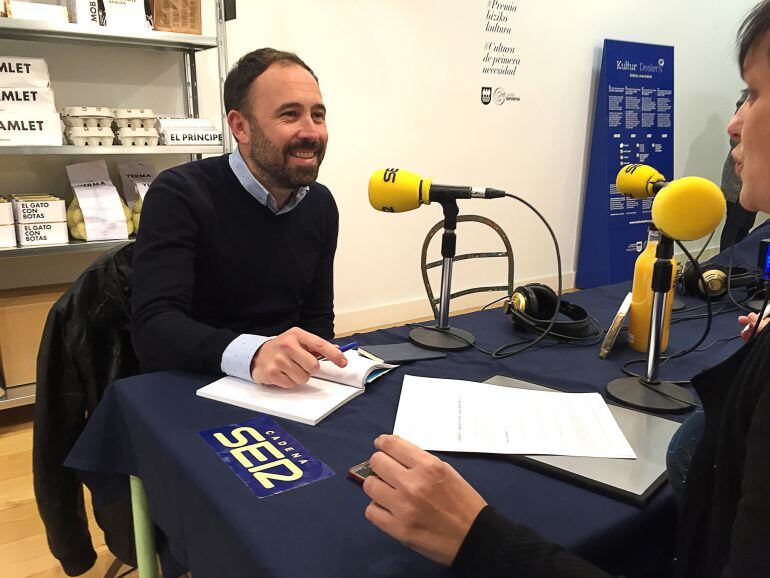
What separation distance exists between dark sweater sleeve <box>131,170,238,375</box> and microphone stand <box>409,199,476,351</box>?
0.42 meters

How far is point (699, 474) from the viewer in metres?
0.67

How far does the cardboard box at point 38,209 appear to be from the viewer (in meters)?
2.22

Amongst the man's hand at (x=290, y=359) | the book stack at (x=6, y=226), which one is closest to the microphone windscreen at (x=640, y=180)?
the man's hand at (x=290, y=359)

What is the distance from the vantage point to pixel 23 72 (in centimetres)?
215

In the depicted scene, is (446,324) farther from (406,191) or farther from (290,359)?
(290,359)

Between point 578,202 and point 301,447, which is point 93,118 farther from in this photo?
point 578,202

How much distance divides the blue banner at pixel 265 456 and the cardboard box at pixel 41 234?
1.76m

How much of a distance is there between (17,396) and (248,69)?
1.61 metres

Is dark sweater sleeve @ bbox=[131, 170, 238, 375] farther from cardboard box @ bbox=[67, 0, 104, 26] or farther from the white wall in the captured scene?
the white wall

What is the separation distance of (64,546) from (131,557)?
Answer: 0.49 feet

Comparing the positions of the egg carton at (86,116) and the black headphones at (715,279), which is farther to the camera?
the egg carton at (86,116)

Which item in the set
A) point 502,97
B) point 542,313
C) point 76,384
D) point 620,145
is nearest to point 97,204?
point 76,384

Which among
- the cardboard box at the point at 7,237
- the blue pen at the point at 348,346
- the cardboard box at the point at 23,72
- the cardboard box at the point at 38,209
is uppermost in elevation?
the cardboard box at the point at 23,72

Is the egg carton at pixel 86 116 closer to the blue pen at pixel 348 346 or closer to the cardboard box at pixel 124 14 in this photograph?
the cardboard box at pixel 124 14
